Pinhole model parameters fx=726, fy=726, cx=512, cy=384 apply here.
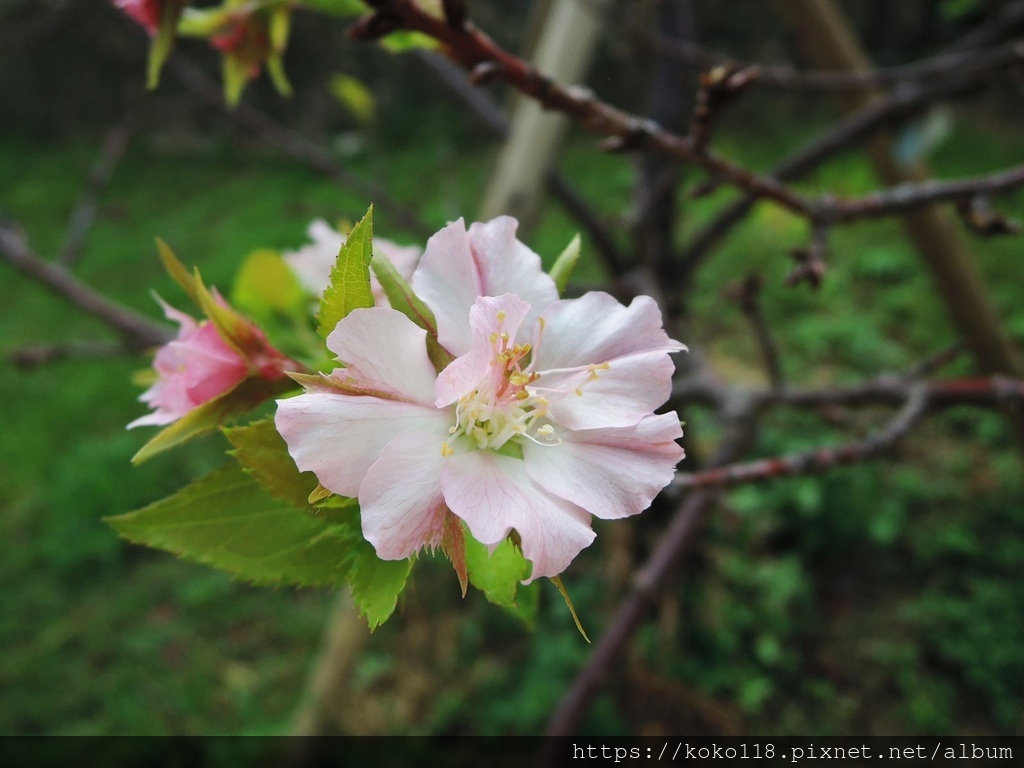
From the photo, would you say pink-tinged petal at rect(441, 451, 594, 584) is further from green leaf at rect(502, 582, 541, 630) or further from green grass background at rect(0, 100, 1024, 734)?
green grass background at rect(0, 100, 1024, 734)

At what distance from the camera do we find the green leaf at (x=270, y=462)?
40 cm

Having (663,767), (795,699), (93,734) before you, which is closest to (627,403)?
(663,767)

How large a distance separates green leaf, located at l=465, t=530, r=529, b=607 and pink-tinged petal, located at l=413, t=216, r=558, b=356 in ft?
0.38

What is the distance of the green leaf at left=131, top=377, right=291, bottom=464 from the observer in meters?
0.44

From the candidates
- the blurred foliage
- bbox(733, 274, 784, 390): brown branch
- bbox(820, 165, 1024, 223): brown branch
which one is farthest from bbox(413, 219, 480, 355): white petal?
the blurred foliage

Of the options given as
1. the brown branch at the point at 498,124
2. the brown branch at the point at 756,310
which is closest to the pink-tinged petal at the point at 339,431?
the brown branch at the point at 756,310

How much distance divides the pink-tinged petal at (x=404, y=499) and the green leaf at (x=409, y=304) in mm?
56

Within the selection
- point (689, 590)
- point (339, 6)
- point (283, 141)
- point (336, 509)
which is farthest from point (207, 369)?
point (689, 590)

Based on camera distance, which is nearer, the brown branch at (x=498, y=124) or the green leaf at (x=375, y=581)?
the green leaf at (x=375, y=581)

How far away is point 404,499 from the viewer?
371 millimetres

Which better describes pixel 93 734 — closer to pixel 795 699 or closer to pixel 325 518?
pixel 795 699

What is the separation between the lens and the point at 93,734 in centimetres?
192

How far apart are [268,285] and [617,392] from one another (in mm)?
388

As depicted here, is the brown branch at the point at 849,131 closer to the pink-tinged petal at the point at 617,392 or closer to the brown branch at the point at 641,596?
the brown branch at the point at 641,596
